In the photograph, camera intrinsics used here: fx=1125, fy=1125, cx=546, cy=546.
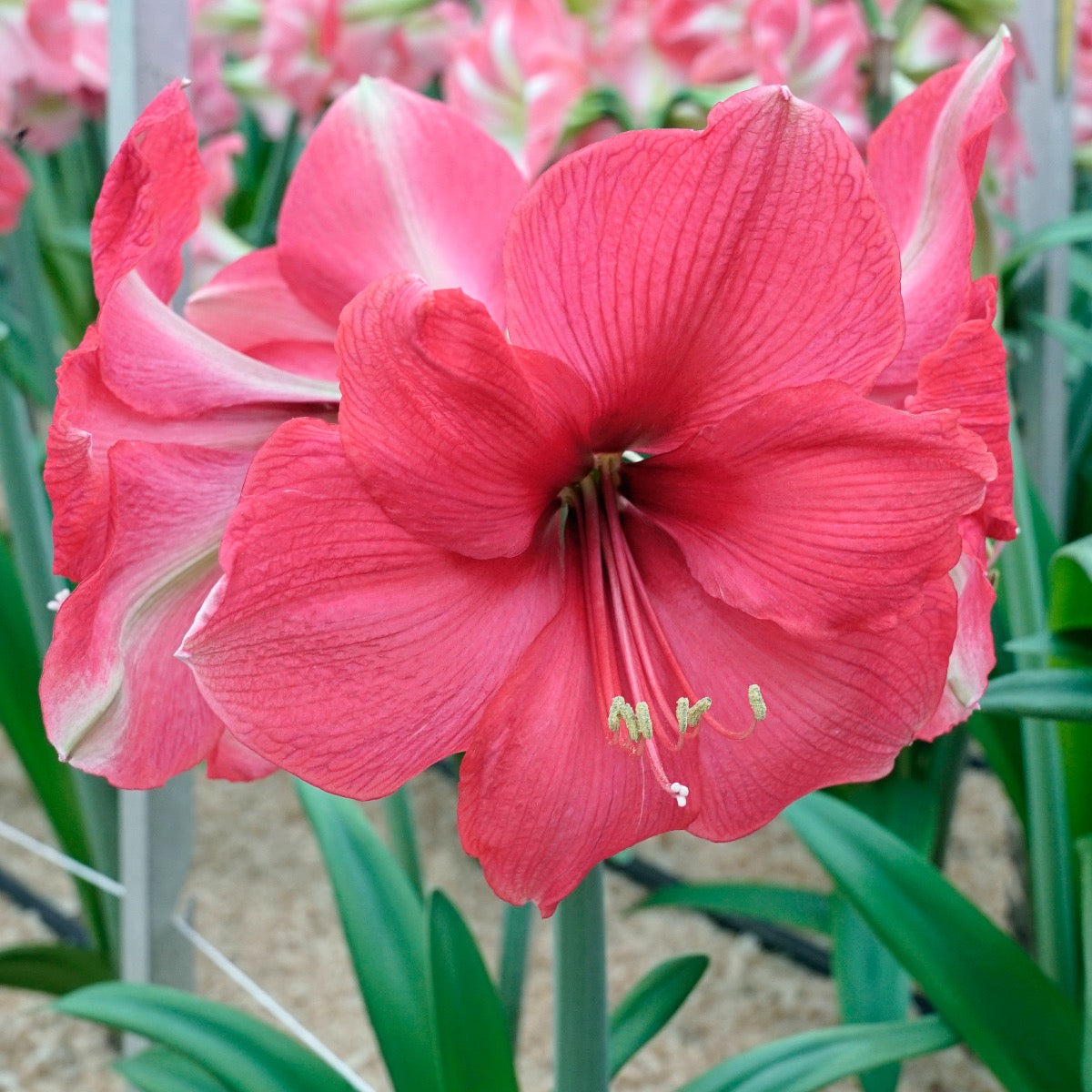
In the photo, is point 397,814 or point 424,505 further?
point 397,814

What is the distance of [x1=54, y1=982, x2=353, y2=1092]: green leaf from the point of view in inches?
26.5

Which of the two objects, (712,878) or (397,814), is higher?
(397,814)

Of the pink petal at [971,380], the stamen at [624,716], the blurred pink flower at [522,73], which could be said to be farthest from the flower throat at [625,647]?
the blurred pink flower at [522,73]

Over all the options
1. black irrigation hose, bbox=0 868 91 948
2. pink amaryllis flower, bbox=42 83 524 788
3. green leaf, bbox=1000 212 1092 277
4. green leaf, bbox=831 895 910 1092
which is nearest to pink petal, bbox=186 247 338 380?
pink amaryllis flower, bbox=42 83 524 788

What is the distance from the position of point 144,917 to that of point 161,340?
52cm

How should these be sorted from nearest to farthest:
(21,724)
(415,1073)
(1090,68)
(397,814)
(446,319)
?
(446,319)
(415,1073)
(397,814)
(21,724)
(1090,68)

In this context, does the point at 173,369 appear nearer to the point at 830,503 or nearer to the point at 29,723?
the point at 830,503

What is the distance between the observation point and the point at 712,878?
4.92 feet

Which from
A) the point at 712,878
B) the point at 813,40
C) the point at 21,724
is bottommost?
the point at 712,878

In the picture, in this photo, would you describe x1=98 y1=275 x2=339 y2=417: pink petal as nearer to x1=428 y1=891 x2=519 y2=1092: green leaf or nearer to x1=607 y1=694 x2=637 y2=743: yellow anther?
x1=607 y1=694 x2=637 y2=743: yellow anther

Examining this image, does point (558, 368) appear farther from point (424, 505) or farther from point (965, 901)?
point (965, 901)

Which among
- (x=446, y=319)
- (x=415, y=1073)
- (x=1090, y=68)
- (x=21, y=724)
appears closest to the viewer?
(x=446, y=319)

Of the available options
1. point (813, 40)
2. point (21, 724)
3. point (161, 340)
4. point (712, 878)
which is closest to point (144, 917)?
point (21, 724)

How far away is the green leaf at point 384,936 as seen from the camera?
0.65 meters
